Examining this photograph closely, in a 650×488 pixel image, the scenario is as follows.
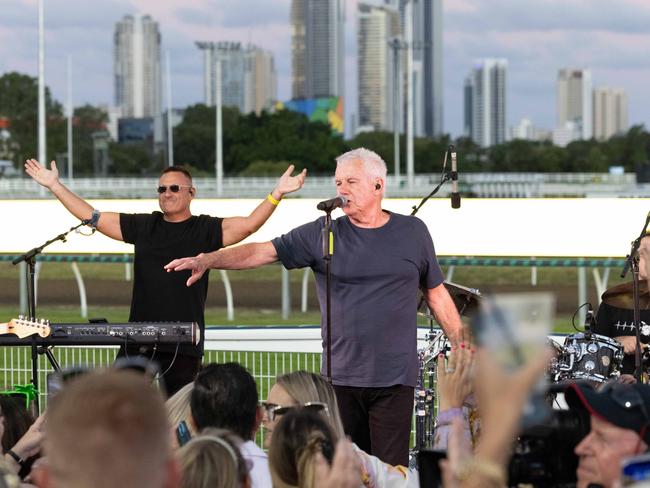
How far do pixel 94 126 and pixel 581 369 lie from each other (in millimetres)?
140644

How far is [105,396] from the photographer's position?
2615mm

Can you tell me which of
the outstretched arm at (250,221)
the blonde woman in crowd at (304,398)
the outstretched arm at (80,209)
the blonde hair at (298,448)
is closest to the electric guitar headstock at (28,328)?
the outstretched arm at (80,209)

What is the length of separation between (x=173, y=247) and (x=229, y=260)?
953mm

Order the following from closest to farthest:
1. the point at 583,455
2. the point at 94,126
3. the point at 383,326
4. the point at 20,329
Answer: the point at 583,455 → the point at 383,326 → the point at 20,329 → the point at 94,126

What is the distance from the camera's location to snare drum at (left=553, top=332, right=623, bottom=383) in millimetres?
8555

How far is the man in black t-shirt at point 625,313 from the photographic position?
8.72 m

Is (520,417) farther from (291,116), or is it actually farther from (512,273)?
(291,116)

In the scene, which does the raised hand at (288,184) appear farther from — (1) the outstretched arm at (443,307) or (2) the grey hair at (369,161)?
(1) the outstretched arm at (443,307)

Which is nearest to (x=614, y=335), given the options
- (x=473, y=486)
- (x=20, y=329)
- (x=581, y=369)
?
(x=581, y=369)

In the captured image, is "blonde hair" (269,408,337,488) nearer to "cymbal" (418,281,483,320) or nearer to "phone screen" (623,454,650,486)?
"phone screen" (623,454,650,486)

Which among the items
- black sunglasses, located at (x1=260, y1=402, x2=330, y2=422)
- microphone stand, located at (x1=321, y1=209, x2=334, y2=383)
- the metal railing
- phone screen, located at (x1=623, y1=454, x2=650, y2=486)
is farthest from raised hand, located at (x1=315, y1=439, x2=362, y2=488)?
the metal railing

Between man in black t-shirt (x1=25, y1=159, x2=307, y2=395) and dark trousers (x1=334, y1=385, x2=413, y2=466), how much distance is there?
121 centimetres

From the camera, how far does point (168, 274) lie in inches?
319

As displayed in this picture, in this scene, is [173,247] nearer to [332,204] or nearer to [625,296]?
[332,204]
